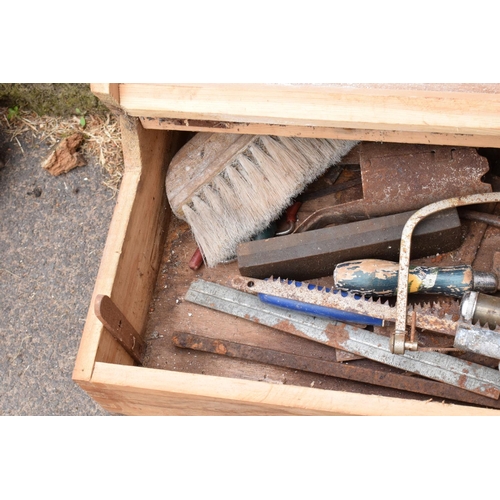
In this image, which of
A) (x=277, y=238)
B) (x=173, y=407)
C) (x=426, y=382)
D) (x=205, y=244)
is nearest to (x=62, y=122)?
(x=205, y=244)

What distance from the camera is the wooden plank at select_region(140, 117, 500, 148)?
1.36 meters

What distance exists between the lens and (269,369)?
1583 millimetres

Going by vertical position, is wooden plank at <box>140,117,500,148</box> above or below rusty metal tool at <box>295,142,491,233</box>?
above

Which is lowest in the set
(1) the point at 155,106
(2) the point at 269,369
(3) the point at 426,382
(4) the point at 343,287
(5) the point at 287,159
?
(2) the point at 269,369

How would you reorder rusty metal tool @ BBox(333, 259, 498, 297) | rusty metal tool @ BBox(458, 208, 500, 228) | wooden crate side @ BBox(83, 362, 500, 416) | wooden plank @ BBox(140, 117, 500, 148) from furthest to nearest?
rusty metal tool @ BBox(458, 208, 500, 228)
rusty metal tool @ BBox(333, 259, 498, 297)
wooden plank @ BBox(140, 117, 500, 148)
wooden crate side @ BBox(83, 362, 500, 416)

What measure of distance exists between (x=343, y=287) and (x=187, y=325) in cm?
42

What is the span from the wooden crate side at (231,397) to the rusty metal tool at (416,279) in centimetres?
30

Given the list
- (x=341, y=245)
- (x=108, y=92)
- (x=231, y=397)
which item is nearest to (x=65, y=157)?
(x=108, y=92)

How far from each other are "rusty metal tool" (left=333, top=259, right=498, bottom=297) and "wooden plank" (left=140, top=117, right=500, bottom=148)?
Answer: 0.28 meters

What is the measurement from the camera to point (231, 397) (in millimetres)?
1314

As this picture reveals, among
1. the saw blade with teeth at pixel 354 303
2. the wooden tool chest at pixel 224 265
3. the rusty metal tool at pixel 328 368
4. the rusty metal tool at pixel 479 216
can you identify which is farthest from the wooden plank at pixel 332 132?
the rusty metal tool at pixel 328 368

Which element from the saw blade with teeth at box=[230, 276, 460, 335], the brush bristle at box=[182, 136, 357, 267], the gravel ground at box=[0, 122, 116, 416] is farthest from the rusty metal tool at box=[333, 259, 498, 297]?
the gravel ground at box=[0, 122, 116, 416]

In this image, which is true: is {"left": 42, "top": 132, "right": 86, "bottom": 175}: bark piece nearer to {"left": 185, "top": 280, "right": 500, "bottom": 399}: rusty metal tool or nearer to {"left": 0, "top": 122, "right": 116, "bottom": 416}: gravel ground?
{"left": 0, "top": 122, "right": 116, "bottom": 416}: gravel ground

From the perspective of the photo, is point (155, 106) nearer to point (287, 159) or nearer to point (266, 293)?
point (287, 159)
